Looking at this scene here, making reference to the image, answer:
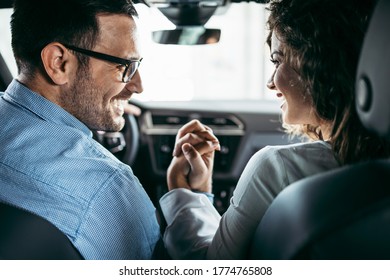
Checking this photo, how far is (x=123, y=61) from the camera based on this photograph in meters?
1.55

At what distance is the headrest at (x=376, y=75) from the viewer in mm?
861

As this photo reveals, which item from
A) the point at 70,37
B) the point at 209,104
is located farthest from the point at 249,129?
the point at 70,37

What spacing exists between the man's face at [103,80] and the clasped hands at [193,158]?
0.21 metres

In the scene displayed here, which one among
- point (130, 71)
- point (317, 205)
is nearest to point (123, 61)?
point (130, 71)

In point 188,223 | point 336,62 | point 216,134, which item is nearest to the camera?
point 336,62

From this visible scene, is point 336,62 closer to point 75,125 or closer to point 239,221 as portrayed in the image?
point 239,221

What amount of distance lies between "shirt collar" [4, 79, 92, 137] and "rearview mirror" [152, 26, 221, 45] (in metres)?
0.47

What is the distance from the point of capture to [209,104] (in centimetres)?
312

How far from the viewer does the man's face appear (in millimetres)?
1501

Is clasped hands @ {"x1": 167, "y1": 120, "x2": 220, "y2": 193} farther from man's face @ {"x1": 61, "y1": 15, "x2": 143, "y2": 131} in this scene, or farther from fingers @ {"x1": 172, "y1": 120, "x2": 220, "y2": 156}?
man's face @ {"x1": 61, "y1": 15, "x2": 143, "y2": 131}

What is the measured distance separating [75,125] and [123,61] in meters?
0.24

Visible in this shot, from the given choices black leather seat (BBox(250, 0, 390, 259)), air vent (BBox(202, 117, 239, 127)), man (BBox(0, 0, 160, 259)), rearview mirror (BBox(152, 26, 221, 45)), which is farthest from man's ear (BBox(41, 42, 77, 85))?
air vent (BBox(202, 117, 239, 127))

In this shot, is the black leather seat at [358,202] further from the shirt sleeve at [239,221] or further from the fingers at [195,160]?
the fingers at [195,160]
